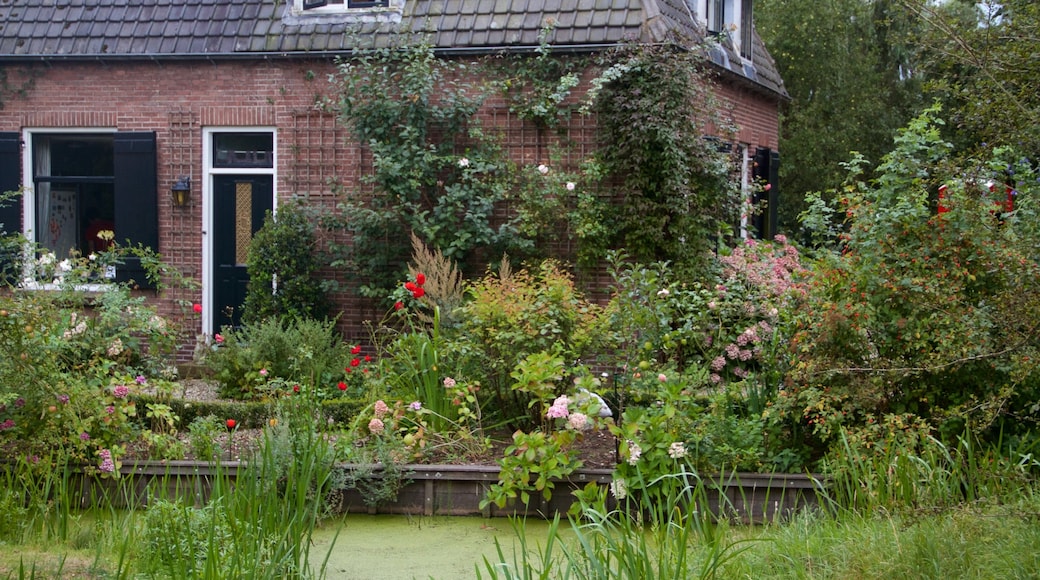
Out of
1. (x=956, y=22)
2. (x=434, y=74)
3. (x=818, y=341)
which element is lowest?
(x=818, y=341)

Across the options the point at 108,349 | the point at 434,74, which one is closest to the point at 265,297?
the point at 434,74

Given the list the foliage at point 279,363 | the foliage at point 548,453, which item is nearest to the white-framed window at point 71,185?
the foliage at point 279,363

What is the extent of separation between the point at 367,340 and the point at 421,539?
582 cm

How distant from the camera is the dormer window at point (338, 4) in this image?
11.6 metres

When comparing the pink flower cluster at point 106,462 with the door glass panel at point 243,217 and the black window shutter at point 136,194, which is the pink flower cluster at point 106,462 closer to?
the door glass panel at point 243,217

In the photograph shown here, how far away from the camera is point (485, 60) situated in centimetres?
1104

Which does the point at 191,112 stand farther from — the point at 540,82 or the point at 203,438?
the point at 203,438

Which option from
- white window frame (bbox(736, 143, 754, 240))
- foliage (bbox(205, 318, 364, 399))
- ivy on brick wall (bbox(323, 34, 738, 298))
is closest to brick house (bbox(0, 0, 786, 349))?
ivy on brick wall (bbox(323, 34, 738, 298))

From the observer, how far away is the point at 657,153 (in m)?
10.4

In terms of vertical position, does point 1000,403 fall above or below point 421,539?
above

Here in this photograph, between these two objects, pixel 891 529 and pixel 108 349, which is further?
pixel 108 349

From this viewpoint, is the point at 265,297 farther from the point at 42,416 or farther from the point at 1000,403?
the point at 1000,403

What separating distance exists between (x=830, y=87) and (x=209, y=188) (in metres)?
14.0

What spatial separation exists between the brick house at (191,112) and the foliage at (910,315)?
18.0 ft
